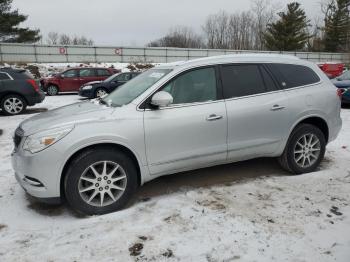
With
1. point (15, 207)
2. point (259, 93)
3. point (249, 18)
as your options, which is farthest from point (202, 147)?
point (249, 18)

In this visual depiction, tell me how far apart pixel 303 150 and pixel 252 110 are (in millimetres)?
1130

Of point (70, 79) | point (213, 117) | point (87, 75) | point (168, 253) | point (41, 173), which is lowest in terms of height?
point (168, 253)

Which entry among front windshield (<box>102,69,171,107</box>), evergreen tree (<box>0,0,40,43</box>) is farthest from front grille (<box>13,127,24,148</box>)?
evergreen tree (<box>0,0,40,43</box>)

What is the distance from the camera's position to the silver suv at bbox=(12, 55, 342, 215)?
3250 mm

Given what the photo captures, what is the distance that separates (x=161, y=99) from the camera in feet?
11.3

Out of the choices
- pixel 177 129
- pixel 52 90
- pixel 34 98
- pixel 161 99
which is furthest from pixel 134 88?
pixel 52 90

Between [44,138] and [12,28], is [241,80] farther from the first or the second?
[12,28]

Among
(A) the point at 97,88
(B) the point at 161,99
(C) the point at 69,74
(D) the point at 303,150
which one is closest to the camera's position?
(B) the point at 161,99

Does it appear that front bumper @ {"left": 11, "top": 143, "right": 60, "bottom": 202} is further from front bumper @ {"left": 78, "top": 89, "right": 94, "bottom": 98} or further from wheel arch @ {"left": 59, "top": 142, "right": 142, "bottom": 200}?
front bumper @ {"left": 78, "top": 89, "right": 94, "bottom": 98}

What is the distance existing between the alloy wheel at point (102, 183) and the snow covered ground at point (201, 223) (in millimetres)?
198

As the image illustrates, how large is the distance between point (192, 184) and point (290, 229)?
1.47 meters

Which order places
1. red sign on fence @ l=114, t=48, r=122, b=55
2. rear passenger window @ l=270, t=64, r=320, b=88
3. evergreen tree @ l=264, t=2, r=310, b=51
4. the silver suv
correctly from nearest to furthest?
the silver suv → rear passenger window @ l=270, t=64, r=320, b=88 → red sign on fence @ l=114, t=48, r=122, b=55 → evergreen tree @ l=264, t=2, r=310, b=51

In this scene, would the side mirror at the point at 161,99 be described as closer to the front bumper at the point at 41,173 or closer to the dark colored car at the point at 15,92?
the front bumper at the point at 41,173

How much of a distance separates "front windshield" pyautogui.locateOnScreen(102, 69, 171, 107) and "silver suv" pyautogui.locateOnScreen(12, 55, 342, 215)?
0.9 inches
